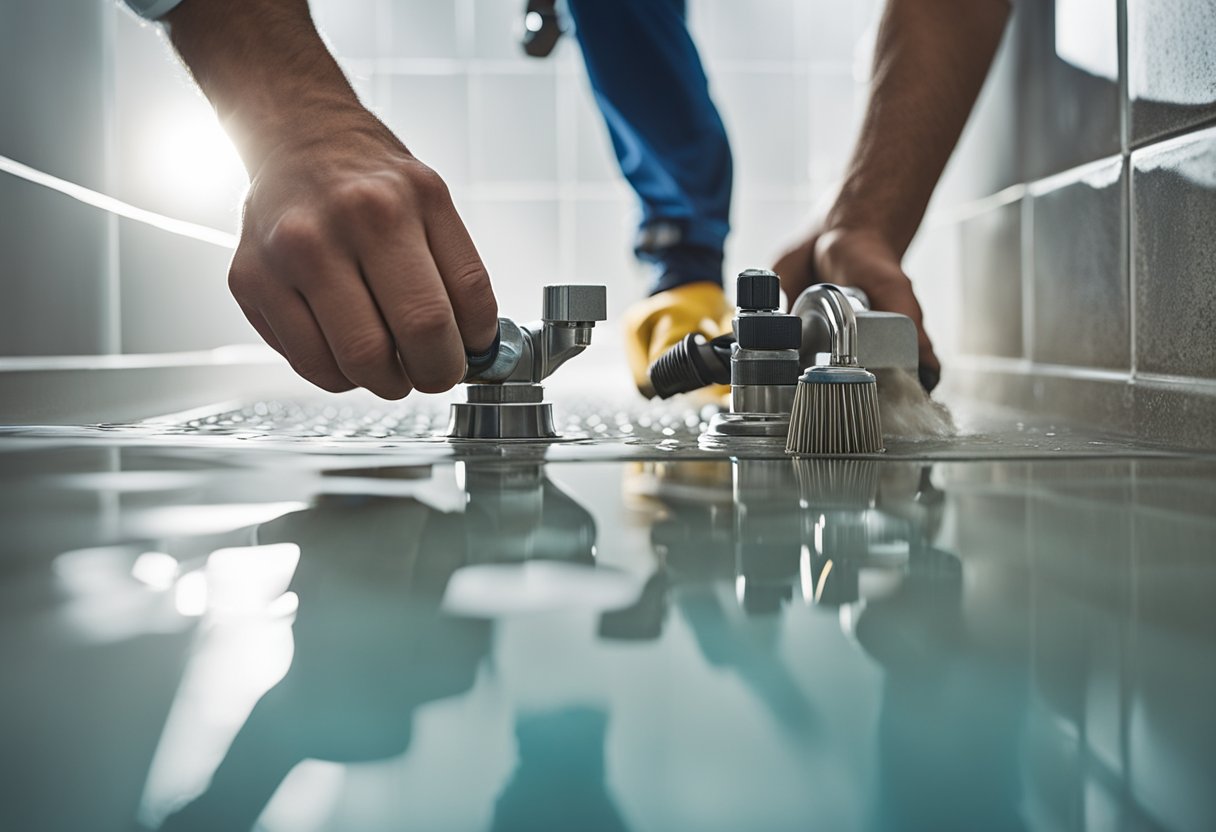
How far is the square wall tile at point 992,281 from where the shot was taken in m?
1.14

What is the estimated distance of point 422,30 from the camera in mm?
2256

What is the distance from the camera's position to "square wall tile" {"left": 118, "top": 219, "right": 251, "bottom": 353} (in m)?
1.05

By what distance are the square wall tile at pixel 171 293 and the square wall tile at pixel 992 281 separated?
0.86 meters

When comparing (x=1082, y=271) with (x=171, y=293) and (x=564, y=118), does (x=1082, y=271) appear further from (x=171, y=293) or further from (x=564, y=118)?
(x=564, y=118)

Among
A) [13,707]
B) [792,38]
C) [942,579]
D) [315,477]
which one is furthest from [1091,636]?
[792,38]

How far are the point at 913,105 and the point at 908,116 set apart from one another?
0.01 meters

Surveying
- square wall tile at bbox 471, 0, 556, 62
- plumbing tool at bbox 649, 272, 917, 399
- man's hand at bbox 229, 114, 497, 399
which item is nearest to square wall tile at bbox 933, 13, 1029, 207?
plumbing tool at bbox 649, 272, 917, 399

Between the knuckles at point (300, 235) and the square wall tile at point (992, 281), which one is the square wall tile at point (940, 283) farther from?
the knuckles at point (300, 235)

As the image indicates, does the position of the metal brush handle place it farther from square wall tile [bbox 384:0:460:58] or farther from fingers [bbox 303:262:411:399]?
square wall tile [bbox 384:0:460:58]

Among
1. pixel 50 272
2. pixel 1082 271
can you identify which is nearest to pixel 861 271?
pixel 1082 271

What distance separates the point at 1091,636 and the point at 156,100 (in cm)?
113

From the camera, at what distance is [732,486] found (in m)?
0.41

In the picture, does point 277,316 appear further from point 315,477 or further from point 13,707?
point 13,707

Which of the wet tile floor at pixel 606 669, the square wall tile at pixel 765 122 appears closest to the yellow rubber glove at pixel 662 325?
the wet tile floor at pixel 606 669
